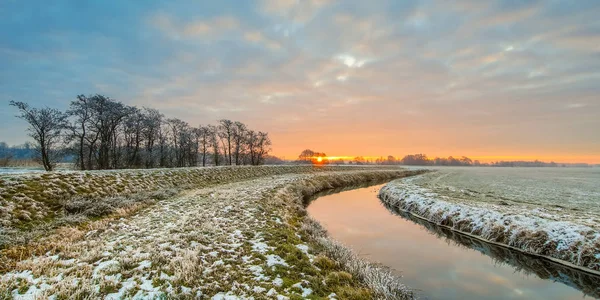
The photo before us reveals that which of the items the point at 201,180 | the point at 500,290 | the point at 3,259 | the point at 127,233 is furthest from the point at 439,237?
the point at 201,180

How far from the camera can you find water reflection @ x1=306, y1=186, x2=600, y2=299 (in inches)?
307

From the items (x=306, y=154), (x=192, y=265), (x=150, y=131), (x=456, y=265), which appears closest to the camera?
(x=192, y=265)

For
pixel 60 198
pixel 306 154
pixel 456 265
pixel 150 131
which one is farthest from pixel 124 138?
pixel 306 154

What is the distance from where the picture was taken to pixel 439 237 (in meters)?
13.3

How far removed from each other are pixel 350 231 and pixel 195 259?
9.58 m

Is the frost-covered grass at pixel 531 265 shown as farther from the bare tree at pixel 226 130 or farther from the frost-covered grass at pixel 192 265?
the bare tree at pixel 226 130

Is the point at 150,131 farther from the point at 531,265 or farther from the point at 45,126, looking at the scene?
the point at 531,265

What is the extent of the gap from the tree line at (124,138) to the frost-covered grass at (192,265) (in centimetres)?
3296

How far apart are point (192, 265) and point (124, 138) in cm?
5192

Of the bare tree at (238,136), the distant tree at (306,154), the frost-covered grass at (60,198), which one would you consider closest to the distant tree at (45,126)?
the frost-covered grass at (60,198)

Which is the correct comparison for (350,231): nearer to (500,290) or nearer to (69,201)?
(500,290)

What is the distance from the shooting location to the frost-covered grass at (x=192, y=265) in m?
5.86

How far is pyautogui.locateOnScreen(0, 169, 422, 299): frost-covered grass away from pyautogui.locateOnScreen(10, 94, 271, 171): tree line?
32962mm

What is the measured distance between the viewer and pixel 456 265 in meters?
9.77
